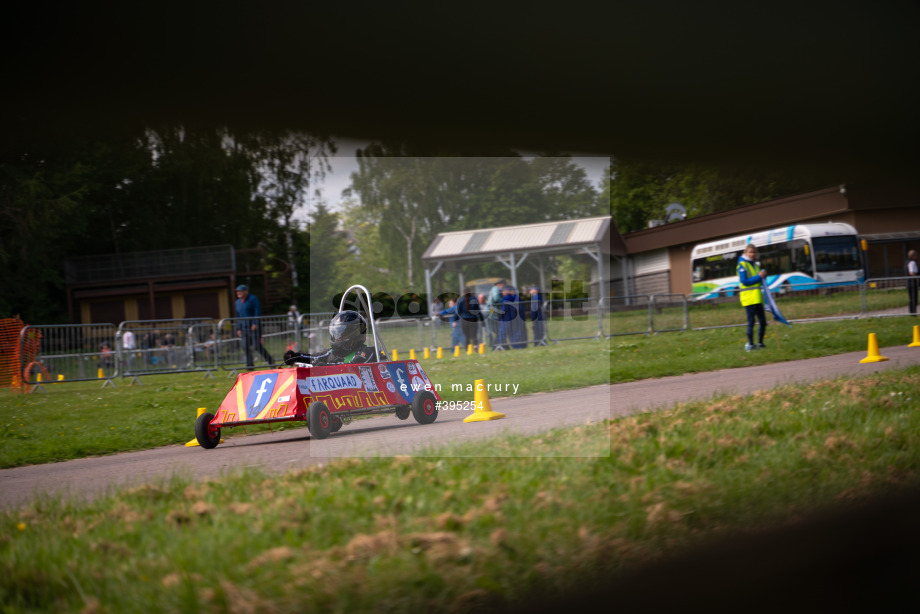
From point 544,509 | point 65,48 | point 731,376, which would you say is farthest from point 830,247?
point 65,48

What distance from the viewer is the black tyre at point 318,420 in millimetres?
6414

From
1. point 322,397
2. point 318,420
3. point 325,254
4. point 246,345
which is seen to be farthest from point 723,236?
point 325,254

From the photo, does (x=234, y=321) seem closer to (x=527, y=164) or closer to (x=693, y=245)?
(x=527, y=164)

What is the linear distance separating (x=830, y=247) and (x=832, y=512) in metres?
24.6

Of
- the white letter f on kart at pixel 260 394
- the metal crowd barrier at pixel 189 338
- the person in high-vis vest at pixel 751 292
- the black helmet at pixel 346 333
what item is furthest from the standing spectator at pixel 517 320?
the person in high-vis vest at pixel 751 292

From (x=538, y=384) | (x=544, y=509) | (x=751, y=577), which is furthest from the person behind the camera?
(x=538, y=384)

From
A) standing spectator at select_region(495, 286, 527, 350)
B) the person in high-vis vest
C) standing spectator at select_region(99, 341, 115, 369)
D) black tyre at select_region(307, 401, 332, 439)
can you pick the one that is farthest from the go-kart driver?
standing spectator at select_region(99, 341, 115, 369)

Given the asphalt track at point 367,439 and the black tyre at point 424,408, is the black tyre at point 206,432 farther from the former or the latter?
the black tyre at point 424,408

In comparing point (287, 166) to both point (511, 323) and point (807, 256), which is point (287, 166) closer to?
point (511, 323)

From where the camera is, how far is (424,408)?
715 cm

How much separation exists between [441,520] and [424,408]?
4.48 meters

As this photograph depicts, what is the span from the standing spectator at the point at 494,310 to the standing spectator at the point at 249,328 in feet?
25.9

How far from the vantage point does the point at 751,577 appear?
172 cm

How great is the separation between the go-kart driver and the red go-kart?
4.1 inches
